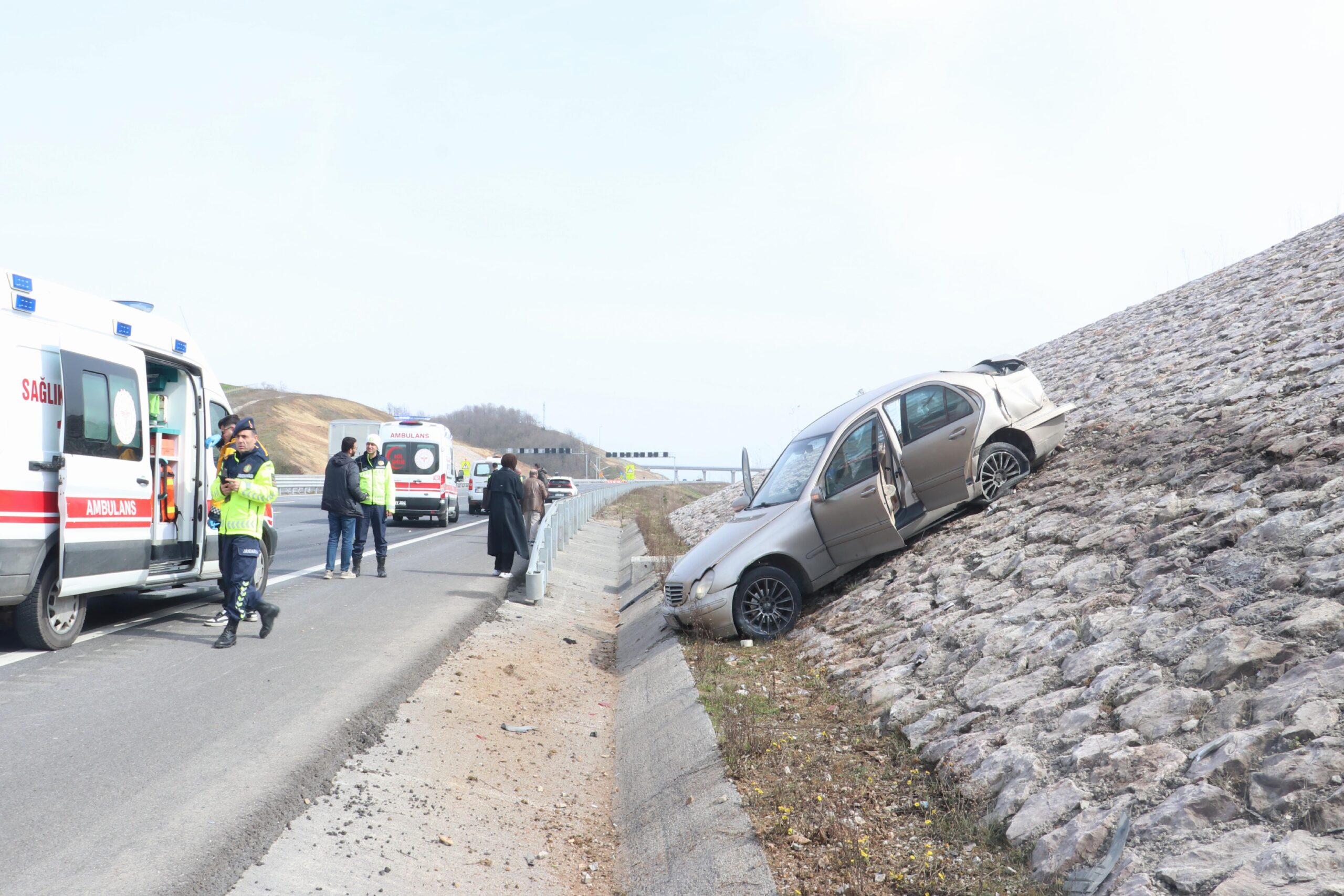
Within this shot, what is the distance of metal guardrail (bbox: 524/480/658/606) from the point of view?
13.3 metres

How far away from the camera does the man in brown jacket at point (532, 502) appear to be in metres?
17.1

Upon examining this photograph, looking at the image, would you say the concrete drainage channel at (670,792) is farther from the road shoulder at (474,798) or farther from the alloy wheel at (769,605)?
the alloy wheel at (769,605)

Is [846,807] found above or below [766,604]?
below

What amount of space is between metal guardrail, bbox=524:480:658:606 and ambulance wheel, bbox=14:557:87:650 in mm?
5878

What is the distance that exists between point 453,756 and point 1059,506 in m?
5.97

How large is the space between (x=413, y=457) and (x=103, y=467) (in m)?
21.0

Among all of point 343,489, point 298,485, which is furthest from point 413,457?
point 298,485

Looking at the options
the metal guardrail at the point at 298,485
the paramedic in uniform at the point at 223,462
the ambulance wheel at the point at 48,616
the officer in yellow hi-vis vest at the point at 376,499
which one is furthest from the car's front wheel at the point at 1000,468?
the metal guardrail at the point at 298,485

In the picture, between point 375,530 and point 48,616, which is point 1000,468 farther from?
point 48,616

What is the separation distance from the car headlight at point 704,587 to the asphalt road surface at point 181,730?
246 cm

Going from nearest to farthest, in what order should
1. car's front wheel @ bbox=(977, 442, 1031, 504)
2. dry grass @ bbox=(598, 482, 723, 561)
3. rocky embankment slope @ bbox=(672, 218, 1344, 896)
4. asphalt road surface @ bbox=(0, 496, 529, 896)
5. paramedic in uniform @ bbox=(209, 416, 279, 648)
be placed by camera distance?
rocky embankment slope @ bbox=(672, 218, 1344, 896) → asphalt road surface @ bbox=(0, 496, 529, 896) → paramedic in uniform @ bbox=(209, 416, 279, 648) → car's front wheel @ bbox=(977, 442, 1031, 504) → dry grass @ bbox=(598, 482, 723, 561)

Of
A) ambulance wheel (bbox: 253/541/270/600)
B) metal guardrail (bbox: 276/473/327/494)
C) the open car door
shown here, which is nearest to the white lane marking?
ambulance wheel (bbox: 253/541/270/600)

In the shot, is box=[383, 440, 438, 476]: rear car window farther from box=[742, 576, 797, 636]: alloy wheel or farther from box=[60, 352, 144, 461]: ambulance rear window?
box=[742, 576, 797, 636]: alloy wheel

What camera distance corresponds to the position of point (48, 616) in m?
7.88
